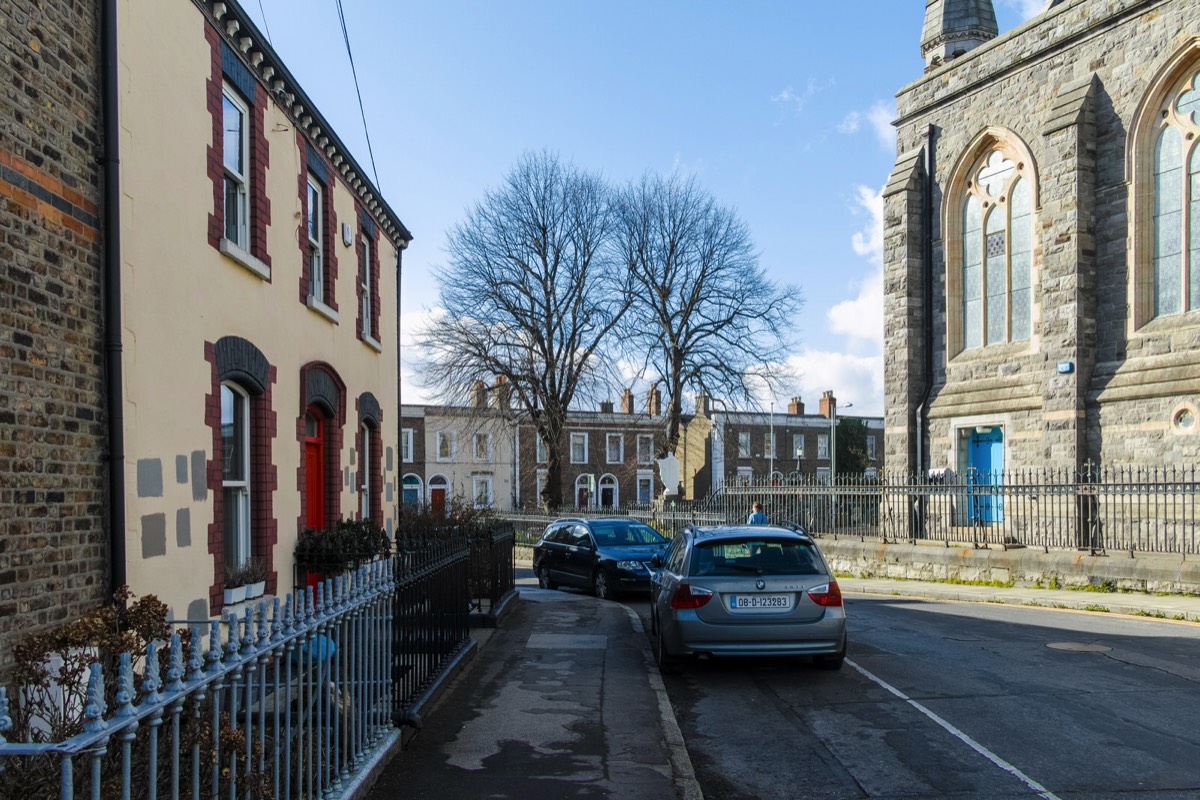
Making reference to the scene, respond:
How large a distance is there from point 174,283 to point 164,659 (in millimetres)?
3464

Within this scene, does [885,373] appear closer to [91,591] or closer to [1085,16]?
[1085,16]

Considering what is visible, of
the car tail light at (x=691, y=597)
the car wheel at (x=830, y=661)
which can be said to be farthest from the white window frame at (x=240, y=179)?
the car wheel at (x=830, y=661)

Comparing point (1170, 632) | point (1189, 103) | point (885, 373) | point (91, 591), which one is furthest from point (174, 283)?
point (885, 373)

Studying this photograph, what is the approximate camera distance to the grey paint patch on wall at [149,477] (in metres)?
7.65

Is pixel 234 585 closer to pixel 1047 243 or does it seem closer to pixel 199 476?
pixel 199 476

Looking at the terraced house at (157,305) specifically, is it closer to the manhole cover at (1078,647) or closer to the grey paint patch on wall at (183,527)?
the grey paint patch on wall at (183,527)

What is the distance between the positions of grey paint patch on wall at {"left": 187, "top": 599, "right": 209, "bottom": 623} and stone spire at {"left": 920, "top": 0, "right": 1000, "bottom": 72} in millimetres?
24320

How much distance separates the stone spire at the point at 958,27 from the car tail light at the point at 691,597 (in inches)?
851

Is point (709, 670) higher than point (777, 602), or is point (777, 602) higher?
point (777, 602)

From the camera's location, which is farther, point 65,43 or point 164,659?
point 65,43

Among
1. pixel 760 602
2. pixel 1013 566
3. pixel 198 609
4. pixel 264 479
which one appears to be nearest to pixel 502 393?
pixel 1013 566

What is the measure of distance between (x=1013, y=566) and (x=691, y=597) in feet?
38.2

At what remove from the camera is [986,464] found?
79.6 feet

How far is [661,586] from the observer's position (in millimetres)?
11117
